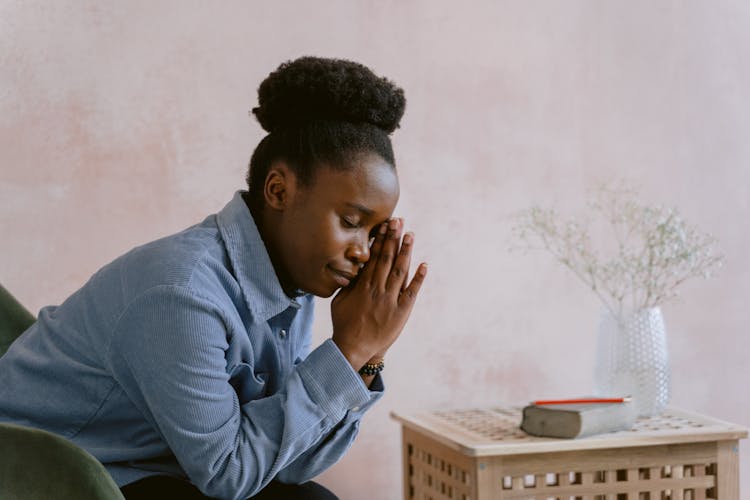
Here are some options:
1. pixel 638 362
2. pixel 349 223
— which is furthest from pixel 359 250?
pixel 638 362

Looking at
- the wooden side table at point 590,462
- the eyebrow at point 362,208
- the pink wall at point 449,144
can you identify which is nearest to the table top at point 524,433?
the wooden side table at point 590,462

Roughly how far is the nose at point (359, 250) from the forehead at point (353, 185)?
4cm

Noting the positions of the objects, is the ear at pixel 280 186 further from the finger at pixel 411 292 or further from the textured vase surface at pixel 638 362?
the textured vase surface at pixel 638 362

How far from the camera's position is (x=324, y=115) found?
1138 millimetres

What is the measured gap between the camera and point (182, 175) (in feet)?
6.65

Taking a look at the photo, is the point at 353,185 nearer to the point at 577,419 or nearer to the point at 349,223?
the point at 349,223

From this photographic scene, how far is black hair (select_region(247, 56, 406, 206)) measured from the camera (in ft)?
3.66

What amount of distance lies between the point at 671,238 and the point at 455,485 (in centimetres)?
74

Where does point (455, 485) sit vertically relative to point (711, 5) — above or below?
below

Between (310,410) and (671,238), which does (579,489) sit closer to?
(671,238)

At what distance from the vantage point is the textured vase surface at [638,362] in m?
1.83

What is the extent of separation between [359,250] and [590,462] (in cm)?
76

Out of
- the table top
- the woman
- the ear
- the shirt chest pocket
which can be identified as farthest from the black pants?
the table top

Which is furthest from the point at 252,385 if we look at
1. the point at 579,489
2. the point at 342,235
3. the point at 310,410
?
the point at 579,489
